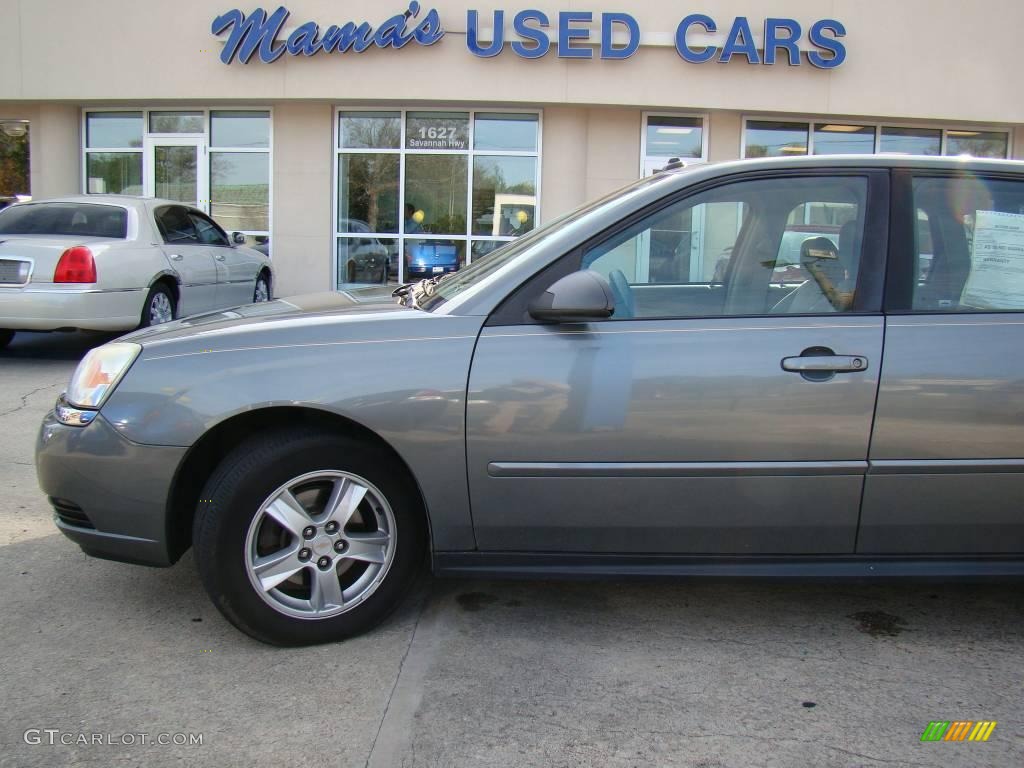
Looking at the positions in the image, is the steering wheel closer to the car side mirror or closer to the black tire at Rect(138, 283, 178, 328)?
the car side mirror

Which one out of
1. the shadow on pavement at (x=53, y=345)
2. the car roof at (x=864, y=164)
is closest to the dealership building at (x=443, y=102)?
the shadow on pavement at (x=53, y=345)

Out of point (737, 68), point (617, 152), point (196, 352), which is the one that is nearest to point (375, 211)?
point (617, 152)

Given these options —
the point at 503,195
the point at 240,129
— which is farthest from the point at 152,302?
the point at 503,195

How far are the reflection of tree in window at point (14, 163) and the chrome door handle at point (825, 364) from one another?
1568 cm

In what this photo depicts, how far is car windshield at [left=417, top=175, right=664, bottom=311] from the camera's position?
3285 millimetres

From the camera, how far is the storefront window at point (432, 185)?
1369cm

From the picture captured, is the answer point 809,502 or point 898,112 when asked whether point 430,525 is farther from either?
point 898,112

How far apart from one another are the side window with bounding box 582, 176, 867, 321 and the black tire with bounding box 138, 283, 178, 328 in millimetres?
6617

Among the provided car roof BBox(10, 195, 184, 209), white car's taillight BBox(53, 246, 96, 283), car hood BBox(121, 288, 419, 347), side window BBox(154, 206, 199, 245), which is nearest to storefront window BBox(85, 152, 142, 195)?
side window BBox(154, 206, 199, 245)

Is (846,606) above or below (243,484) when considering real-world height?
below

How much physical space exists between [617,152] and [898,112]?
4.14 meters

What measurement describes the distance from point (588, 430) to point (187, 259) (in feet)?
24.8

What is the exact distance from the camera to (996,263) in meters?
3.18

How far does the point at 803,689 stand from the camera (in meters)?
2.84
